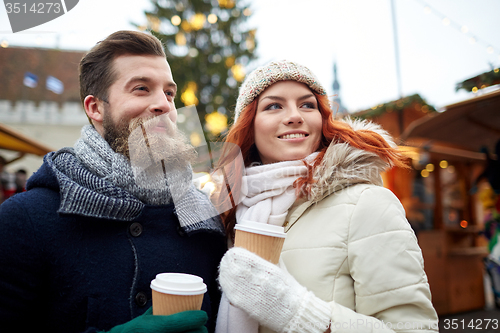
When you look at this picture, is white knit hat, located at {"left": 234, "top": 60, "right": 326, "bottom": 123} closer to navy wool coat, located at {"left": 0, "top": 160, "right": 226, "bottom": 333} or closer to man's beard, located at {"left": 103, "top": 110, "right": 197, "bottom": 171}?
man's beard, located at {"left": 103, "top": 110, "right": 197, "bottom": 171}

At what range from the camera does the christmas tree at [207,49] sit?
25.1 ft

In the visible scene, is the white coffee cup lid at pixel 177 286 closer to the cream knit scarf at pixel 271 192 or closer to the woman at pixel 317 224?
the woman at pixel 317 224

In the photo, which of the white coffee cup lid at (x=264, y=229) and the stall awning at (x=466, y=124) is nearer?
the white coffee cup lid at (x=264, y=229)

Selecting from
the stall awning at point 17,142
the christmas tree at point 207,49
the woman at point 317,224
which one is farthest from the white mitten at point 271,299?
the christmas tree at point 207,49

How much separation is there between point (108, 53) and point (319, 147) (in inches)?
50.9

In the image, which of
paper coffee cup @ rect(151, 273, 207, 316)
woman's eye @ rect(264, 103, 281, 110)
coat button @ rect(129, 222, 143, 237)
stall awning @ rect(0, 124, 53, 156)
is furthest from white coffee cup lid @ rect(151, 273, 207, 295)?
stall awning @ rect(0, 124, 53, 156)

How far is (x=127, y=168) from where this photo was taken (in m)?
1.55

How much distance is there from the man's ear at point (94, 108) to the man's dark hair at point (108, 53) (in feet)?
0.09

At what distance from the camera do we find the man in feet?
4.34

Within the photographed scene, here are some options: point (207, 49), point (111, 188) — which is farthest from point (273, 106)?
point (207, 49)

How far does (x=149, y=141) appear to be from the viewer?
162 centimetres

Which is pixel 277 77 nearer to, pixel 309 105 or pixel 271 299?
pixel 309 105

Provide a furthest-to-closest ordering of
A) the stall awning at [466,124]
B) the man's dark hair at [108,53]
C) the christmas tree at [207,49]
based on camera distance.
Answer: the christmas tree at [207,49], the stall awning at [466,124], the man's dark hair at [108,53]

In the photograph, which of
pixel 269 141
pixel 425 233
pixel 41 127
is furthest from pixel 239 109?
pixel 41 127
